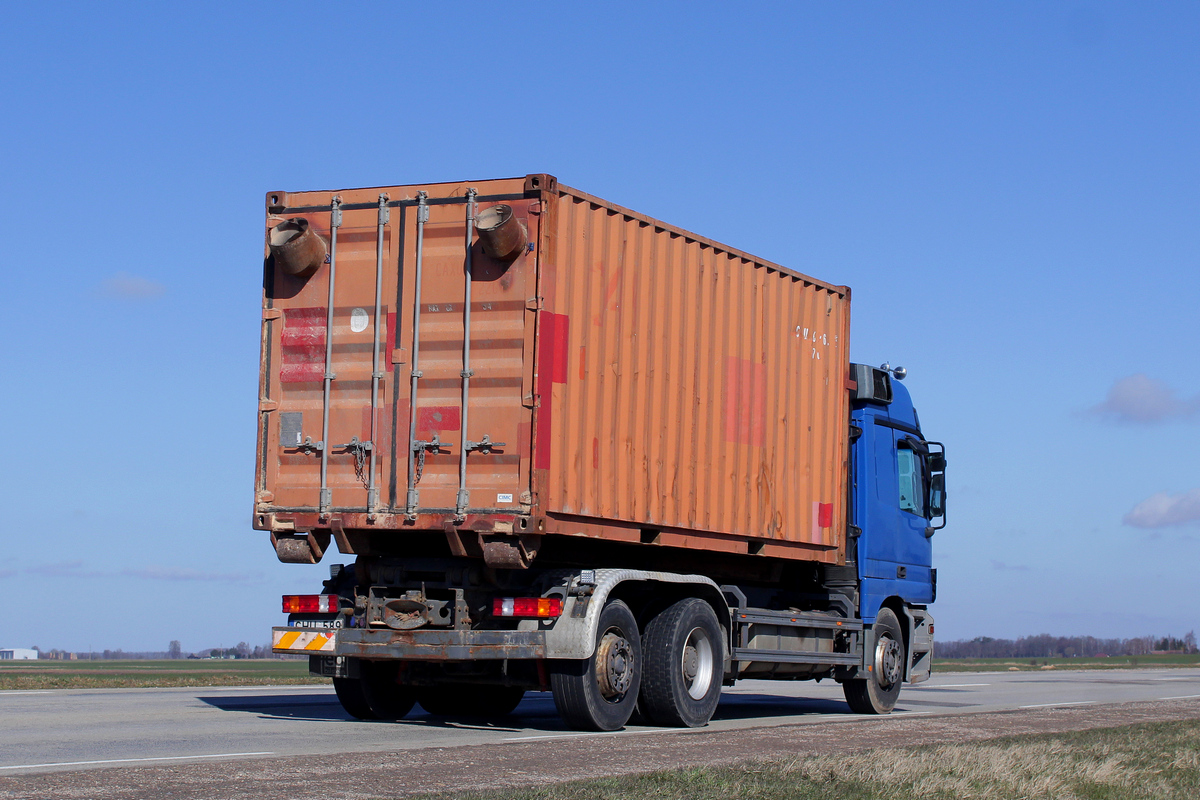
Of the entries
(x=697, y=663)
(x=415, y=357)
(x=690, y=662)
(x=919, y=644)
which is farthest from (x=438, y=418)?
(x=919, y=644)

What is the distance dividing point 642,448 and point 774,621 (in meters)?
2.85

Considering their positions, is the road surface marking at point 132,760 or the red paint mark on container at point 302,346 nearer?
the road surface marking at point 132,760

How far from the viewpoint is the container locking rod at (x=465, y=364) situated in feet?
36.1

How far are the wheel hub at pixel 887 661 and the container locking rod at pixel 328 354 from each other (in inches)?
272

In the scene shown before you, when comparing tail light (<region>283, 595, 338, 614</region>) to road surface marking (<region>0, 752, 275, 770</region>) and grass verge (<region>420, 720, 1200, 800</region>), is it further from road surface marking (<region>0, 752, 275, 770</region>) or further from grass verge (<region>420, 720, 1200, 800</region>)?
grass verge (<region>420, 720, 1200, 800</region>)

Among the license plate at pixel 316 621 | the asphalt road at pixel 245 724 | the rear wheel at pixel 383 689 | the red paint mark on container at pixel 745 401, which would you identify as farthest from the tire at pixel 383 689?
the red paint mark on container at pixel 745 401

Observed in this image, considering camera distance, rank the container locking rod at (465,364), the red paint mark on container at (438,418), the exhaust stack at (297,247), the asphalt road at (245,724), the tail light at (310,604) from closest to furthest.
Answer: the asphalt road at (245,724) < the container locking rod at (465,364) < the red paint mark on container at (438,418) < the tail light at (310,604) < the exhaust stack at (297,247)

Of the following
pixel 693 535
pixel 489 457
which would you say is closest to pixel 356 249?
pixel 489 457

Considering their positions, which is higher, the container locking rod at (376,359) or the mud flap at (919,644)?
the container locking rod at (376,359)

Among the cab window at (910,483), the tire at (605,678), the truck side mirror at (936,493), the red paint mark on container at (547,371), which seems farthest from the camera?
the truck side mirror at (936,493)

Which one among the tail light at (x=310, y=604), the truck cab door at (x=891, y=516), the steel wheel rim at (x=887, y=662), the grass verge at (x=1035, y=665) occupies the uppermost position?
the truck cab door at (x=891, y=516)

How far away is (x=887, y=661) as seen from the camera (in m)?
15.8

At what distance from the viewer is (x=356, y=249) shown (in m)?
11.9

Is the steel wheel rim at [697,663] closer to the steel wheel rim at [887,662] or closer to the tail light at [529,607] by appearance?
the tail light at [529,607]
